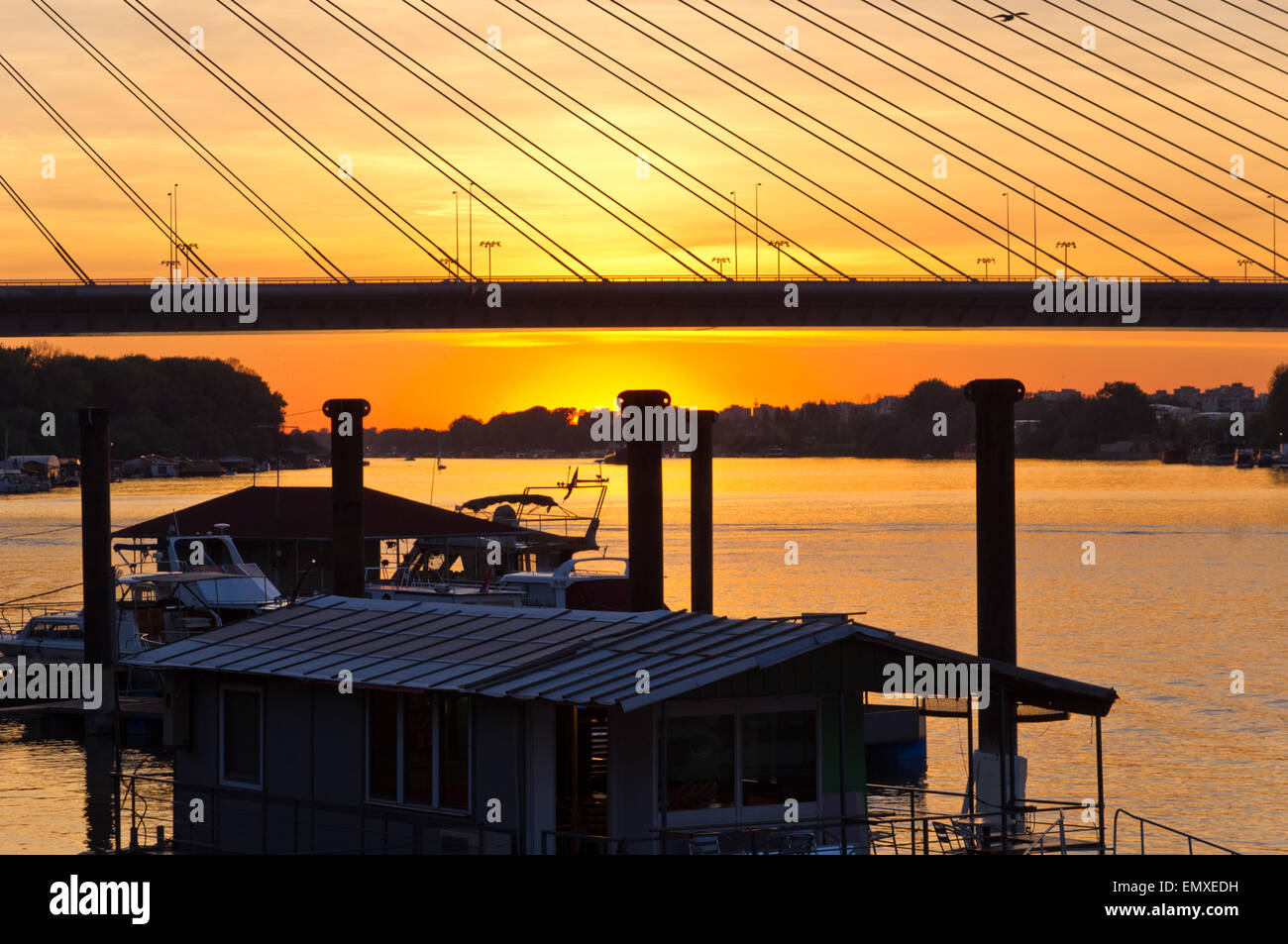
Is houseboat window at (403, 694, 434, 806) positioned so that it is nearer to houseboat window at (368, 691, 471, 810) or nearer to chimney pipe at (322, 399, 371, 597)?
houseboat window at (368, 691, 471, 810)

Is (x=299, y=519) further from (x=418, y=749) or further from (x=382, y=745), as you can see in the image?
(x=418, y=749)

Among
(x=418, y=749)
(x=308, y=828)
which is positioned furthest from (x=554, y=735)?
(x=308, y=828)

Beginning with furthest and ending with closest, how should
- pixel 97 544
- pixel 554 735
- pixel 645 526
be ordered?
pixel 97 544, pixel 645 526, pixel 554 735

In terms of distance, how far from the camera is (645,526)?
31062 mm

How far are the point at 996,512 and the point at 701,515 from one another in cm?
1302

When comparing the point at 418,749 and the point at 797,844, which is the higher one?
the point at 418,749

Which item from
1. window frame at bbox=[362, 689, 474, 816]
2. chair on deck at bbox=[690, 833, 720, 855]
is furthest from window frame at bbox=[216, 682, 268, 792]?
chair on deck at bbox=[690, 833, 720, 855]

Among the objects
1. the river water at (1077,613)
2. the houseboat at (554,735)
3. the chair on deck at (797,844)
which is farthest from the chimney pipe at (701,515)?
the chair on deck at (797,844)

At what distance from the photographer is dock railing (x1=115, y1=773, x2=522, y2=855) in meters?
17.7

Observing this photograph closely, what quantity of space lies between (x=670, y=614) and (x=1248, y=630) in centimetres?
5668

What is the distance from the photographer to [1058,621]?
75438 millimetres

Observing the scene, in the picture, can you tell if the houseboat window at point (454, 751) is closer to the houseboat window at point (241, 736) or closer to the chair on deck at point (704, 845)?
the chair on deck at point (704, 845)

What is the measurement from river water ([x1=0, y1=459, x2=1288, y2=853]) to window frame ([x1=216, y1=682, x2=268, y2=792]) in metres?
13.0
